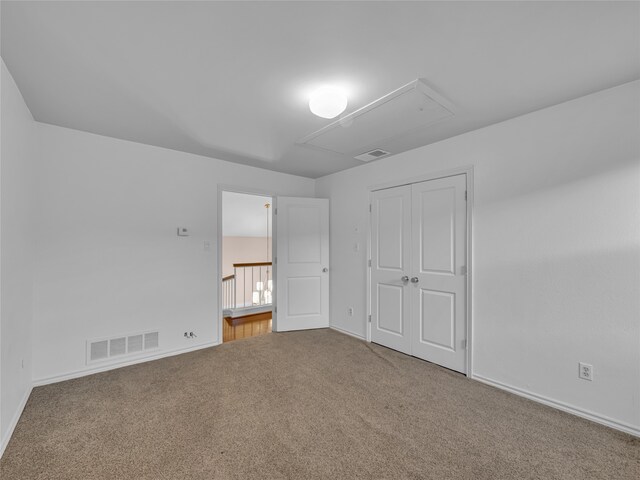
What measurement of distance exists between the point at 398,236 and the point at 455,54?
205cm

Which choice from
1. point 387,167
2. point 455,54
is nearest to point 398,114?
point 455,54

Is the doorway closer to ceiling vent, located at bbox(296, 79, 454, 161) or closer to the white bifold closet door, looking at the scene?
ceiling vent, located at bbox(296, 79, 454, 161)

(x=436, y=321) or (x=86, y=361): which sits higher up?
(x=436, y=321)

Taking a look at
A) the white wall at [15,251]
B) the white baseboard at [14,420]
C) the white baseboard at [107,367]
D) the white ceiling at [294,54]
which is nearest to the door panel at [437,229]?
the white ceiling at [294,54]

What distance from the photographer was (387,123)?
8.29ft

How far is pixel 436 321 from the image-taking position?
3014mm

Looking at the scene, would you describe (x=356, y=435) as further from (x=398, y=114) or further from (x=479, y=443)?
(x=398, y=114)

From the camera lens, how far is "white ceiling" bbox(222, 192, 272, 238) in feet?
21.1

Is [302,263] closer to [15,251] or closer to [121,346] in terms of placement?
[121,346]

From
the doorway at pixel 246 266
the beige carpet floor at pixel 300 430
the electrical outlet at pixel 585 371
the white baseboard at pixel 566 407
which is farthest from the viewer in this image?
the doorway at pixel 246 266

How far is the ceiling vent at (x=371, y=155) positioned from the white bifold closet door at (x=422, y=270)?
432 mm

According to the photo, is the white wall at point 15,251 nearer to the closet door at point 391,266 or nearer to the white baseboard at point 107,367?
the white baseboard at point 107,367

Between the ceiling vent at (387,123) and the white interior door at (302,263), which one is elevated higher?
the ceiling vent at (387,123)

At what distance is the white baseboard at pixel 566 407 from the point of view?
6.32ft
